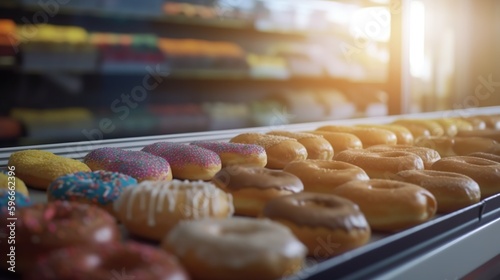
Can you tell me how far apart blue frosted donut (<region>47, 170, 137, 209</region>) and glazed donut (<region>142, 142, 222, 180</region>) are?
1.15 feet

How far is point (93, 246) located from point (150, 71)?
2.91 m

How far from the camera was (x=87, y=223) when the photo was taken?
0.86 metres

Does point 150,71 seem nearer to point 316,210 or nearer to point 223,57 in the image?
point 223,57

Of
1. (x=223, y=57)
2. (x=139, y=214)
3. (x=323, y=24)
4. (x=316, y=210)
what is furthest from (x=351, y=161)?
(x=323, y=24)

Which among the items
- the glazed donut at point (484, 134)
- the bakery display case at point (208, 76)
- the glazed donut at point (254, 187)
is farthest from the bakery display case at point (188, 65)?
the glazed donut at point (254, 187)

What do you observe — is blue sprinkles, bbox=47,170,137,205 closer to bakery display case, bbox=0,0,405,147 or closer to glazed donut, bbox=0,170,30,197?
glazed donut, bbox=0,170,30,197

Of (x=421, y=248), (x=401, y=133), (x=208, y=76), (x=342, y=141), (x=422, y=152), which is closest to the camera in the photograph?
(x=421, y=248)

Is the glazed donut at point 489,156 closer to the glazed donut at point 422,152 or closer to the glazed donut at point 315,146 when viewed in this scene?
the glazed donut at point 422,152

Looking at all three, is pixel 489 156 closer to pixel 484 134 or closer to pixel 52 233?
pixel 484 134

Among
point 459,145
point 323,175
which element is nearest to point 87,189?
point 323,175

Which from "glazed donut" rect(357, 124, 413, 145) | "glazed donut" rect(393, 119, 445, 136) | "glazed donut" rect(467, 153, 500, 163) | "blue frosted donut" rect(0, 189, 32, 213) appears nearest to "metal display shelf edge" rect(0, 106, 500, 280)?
"glazed donut" rect(467, 153, 500, 163)

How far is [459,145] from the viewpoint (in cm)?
199

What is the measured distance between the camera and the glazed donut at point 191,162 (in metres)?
1.50

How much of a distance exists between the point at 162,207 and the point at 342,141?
1.01 metres
